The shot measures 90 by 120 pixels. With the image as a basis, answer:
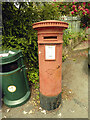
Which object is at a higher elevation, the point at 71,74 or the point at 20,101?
the point at 71,74

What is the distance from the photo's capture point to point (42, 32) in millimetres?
1555

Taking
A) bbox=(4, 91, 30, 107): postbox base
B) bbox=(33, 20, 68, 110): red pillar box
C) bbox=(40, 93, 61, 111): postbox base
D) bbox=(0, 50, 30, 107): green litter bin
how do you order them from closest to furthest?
bbox=(33, 20, 68, 110): red pillar box < bbox=(0, 50, 30, 107): green litter bin < bbox=(40, 93, 61, 111): postbox base < bbox=(4, 91, 30, 107): postbox base

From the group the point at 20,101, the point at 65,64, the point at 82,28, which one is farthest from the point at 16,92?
the point at 82,28

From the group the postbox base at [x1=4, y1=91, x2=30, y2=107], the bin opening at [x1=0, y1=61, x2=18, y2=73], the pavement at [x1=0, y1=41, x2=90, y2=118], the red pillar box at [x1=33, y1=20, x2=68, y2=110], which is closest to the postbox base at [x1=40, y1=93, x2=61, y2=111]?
the red pillar box at [x1=33, y1=20, x2=68, y2=110]

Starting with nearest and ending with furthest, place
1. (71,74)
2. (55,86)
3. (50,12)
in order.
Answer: (55,86)
(50,12)
(71,74)

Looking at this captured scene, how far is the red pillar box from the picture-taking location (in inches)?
59.7

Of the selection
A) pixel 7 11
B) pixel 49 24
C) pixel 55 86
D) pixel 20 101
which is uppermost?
pixel 7 11

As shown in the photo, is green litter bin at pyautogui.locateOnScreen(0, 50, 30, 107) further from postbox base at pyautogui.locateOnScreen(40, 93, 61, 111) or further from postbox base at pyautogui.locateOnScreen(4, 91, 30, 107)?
postbox base at pyautogui.locateOnScreen(40, 93, 61, 111)

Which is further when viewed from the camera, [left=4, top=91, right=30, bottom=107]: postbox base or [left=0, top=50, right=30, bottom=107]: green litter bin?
[left=4, top=91, right=30, bottom=107]: postbox base

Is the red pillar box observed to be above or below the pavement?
above

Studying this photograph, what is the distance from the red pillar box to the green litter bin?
0.58 meters

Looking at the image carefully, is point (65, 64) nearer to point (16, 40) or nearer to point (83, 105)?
point (83, 105)

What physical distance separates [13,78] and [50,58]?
1.01 m

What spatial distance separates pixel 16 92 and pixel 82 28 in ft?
22.2
